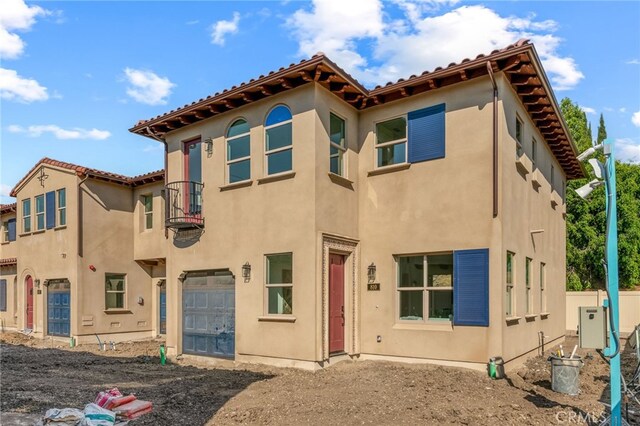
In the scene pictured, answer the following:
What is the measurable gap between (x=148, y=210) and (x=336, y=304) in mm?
10818

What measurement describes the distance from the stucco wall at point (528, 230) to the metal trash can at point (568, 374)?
1.26 meters

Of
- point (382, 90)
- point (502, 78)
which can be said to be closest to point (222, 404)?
point (382, 90)

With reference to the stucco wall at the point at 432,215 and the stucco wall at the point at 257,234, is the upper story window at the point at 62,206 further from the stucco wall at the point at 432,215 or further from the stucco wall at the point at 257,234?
the stucco wall at the point at 432,215

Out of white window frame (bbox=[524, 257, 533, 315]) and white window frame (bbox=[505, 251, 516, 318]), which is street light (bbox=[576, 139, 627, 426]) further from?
white window frame (bbox=[524, 257, 533, 315])

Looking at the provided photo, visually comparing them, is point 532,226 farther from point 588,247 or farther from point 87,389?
point 588,247

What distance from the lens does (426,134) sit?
11.0 meters

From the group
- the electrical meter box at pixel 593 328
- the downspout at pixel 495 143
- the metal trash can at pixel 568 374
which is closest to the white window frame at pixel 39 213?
the downspout at pixel 495 143

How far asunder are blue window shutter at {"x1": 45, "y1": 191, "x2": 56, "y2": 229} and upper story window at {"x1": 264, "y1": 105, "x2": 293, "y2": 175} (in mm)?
11566

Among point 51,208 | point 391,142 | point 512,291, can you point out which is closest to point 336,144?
point 391,142

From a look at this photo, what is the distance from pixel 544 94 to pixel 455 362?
260 inches

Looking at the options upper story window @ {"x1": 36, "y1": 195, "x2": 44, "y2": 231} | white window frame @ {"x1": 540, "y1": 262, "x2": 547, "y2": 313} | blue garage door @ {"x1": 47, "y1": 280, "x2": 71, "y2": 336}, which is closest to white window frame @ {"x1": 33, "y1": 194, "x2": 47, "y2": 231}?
upper story window @ {"x1": 36, "y1": 195, "x2": 44, "y2": 231}

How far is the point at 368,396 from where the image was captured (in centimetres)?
816

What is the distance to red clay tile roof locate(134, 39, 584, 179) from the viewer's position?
9.89 m

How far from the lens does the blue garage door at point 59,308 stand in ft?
58.6
